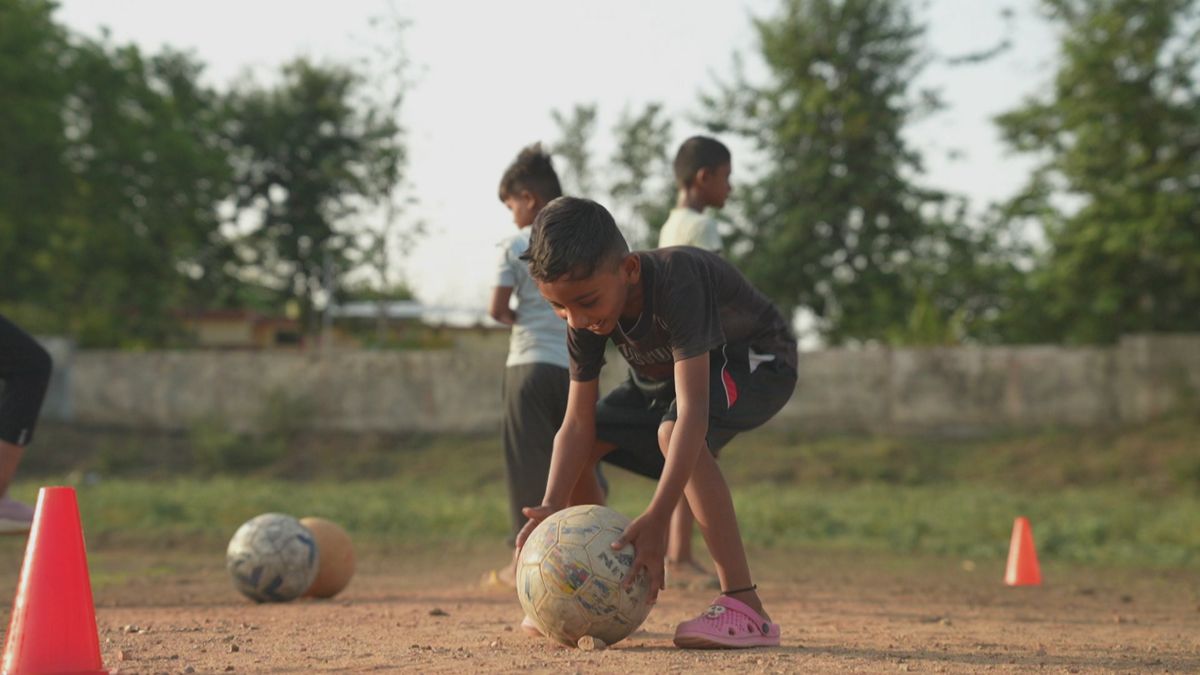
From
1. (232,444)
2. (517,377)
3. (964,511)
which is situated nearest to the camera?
(517,377)

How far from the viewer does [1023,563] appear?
9.14 metres

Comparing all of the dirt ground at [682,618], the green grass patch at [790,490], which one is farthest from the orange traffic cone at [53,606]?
the green grass patch at [790,490]

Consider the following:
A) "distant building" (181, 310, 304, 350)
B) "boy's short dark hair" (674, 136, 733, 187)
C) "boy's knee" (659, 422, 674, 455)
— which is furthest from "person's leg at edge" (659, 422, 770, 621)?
"distant building" (181, 310, 304, 350)

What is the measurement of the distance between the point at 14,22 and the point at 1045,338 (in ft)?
72.2

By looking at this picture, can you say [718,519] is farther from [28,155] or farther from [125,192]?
[125,192]

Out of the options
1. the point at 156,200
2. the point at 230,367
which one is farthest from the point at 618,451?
the point at 156,200

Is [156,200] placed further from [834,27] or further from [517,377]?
[517,377]

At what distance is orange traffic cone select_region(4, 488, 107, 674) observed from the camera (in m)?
4.11

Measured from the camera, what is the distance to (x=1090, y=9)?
71.7 feet

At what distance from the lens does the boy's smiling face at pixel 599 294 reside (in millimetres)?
4133

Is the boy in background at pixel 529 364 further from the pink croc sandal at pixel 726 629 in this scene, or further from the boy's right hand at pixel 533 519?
the pink croc sandal at pixel 726 629

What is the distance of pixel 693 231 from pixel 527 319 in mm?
1140

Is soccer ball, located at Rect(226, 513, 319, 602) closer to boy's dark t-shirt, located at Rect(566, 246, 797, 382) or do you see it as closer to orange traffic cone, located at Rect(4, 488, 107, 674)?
orange traffic cone, located at Rect(4, 488, 107, 674)

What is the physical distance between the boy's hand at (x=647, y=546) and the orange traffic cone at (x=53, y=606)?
5.60 feet
